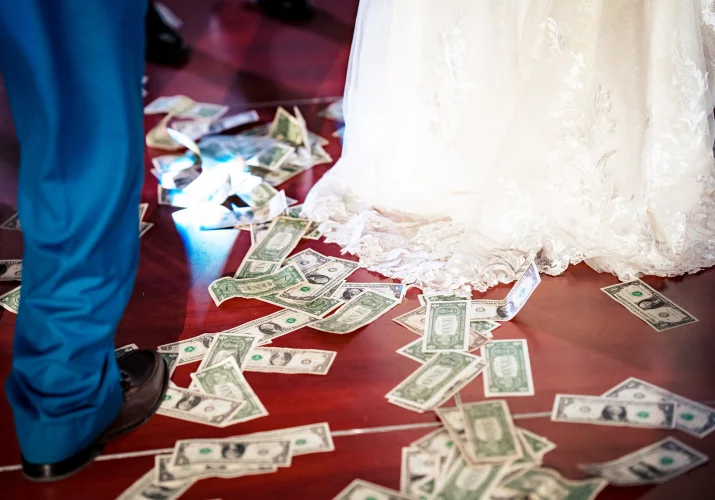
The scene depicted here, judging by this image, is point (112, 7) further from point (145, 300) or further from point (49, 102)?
point (145, 300)

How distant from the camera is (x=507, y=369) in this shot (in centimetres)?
159

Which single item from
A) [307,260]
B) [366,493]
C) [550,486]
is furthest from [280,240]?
[550,486]

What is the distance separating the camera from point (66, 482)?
1.38 meters

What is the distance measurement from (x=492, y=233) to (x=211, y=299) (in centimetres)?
65

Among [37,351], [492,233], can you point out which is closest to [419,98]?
[492,233]

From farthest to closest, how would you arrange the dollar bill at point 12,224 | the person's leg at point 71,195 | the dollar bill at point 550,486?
the dollar bill at point 12,224 → the dollar bill at point 550,486 → the person's leg at point 71,195

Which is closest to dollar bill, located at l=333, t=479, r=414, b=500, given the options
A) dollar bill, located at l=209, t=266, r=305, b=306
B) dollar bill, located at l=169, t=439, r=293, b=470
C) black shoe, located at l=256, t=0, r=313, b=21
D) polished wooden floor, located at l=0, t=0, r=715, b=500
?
polished wooden floor, located at l=0, t=0, r=715, b=500

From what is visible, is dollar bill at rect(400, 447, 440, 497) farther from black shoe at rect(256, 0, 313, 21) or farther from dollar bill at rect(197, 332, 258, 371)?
black shoe at rect(256, 0, 313, 21)

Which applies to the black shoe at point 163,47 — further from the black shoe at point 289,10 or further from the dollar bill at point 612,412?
the dollar bill at point 612,412

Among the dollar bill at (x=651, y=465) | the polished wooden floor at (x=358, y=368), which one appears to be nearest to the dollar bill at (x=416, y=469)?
the polished wooden floor at (x=358, y=368)

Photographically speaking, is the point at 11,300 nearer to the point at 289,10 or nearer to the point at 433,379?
the point at 433,379

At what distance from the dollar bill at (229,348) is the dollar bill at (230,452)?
0.23m

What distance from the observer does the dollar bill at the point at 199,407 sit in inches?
59.2

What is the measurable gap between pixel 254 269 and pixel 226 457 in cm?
63
